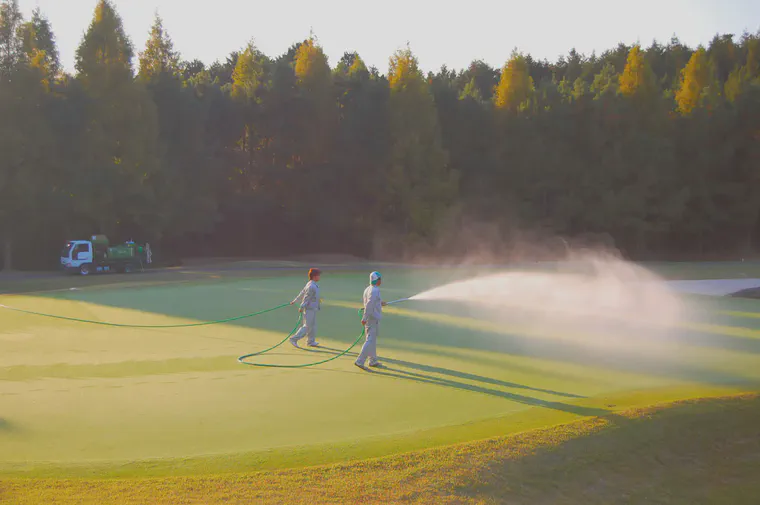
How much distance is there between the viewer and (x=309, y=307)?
14.9 metres

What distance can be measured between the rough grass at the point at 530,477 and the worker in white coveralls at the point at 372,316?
454 cm

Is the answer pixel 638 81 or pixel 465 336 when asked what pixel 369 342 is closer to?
pixel 465 336

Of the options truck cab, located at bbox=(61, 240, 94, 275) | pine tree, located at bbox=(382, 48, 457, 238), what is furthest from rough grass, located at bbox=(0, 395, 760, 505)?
pine tree, located at bbox=(382, 48, 457, 238)

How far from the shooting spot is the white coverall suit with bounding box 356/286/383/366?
1267cm

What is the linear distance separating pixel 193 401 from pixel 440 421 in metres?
3.89

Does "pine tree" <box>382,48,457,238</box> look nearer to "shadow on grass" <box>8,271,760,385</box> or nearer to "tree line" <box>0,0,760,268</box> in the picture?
"tree line" <box>0,0,760,268</box>

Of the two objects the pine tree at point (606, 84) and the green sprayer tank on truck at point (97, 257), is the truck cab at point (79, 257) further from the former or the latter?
the pine tree at point (606, 84)

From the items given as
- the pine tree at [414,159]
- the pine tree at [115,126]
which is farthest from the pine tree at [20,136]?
the pine tree at [414,159]

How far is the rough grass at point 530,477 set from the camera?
22.4 ft

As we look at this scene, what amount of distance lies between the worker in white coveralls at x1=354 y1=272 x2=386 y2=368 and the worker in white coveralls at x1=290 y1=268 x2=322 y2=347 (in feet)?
6.92

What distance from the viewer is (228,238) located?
174ft

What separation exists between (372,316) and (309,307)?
2.52 metres

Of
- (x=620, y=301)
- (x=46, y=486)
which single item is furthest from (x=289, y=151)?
(x=46, y=486)

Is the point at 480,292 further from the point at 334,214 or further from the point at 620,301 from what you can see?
the point at 334,214
